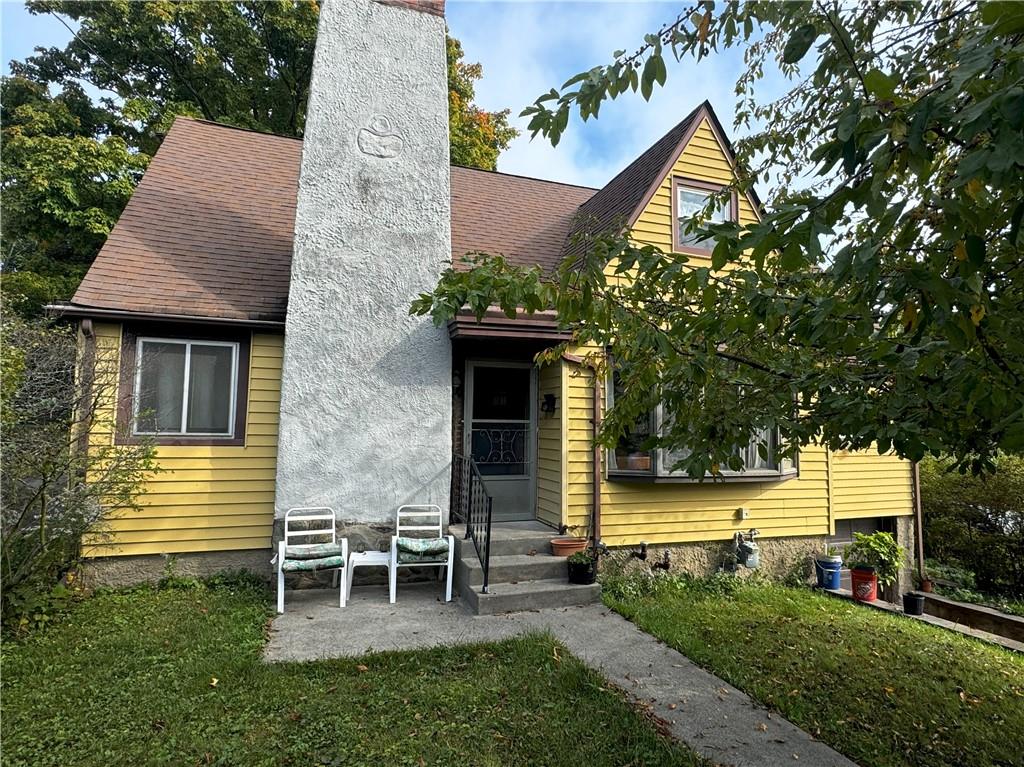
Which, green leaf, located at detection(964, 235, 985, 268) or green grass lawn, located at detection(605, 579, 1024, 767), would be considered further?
green grass lawn, located at detection(605, 579, 1024, 767)

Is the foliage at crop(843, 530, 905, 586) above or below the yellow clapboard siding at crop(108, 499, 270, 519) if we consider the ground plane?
below

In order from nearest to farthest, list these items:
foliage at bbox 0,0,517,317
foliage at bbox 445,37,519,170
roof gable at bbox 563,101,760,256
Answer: roof gable at bbox 563,101,760,256, foliage at bbox 0,0,517,317, foliage at bbox 445,37,519,170

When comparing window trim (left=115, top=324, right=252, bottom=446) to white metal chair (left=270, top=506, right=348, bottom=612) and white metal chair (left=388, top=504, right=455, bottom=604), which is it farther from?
white metal chair (left=388, top=504, right=455, bottom=604)

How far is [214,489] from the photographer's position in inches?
246

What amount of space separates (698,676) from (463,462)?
393 centimetres

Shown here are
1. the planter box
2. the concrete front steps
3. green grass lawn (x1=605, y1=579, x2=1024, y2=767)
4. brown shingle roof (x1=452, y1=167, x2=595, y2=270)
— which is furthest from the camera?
brown shingle roof (x1=452, y1=167, x2=595, y2=270)

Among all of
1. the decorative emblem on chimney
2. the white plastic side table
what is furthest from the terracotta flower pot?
the decorative emblem on chimney

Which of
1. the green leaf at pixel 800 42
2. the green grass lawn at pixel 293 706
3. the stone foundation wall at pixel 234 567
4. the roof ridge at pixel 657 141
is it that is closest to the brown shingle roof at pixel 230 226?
the roof ridge at pixel 657 141

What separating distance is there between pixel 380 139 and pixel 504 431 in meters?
4.34

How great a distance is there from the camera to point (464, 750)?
3.10 m

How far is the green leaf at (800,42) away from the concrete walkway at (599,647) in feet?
12.2

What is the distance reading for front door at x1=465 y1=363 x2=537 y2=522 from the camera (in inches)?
293

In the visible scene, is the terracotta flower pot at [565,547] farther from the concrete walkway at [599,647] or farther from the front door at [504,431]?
the front door at [504,431]

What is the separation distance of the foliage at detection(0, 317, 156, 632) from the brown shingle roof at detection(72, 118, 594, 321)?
0.90m
